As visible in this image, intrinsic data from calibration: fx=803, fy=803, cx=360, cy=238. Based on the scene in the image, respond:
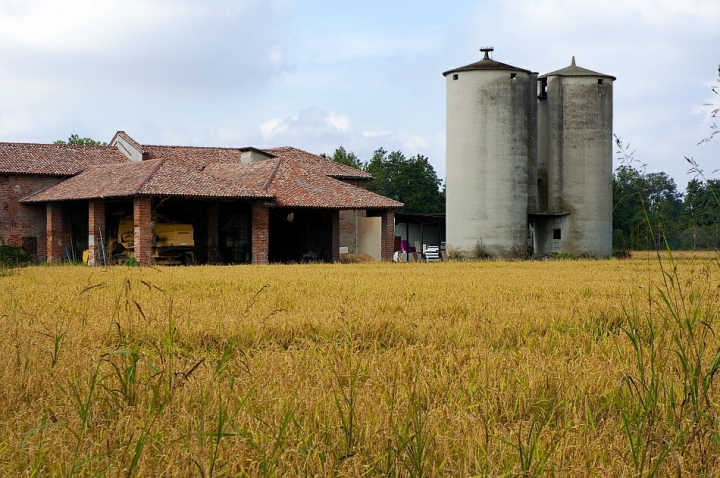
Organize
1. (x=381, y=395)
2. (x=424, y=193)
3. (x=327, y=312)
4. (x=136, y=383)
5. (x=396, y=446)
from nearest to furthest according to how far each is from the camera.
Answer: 1. (x=396, y=446)
2. (x=381, y=395)
3. (x=136, y=383)
4. (x=327, y=312)
5. (x=424, y=193)

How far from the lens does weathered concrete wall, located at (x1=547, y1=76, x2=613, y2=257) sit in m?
38.8

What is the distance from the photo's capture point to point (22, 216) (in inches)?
1459

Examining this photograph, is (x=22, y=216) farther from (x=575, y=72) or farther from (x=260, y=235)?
(x=575, y=72)

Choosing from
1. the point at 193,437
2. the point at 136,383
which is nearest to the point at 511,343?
the point at 136,383

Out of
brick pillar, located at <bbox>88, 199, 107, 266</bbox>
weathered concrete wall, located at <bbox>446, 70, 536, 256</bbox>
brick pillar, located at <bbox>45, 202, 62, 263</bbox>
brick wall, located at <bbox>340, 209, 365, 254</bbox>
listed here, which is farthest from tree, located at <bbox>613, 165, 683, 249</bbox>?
brick wall, located at <bbox>340, 209, 365, 254</bbox>

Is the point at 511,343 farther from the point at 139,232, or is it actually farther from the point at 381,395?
the point at 139,232

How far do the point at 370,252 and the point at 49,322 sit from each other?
30.5 meters

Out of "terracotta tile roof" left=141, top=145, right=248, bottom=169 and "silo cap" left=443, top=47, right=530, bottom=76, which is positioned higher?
"silo cap" left=443, top=47, right=530, bottom=76

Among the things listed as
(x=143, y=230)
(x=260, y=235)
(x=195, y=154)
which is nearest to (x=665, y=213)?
(x=143, y=230)

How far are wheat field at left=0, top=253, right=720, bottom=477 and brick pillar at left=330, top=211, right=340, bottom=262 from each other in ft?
86.0

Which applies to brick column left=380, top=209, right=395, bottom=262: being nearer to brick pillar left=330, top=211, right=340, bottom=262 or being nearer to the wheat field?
brick pillar left=330, top=211, right=340, bottom=262

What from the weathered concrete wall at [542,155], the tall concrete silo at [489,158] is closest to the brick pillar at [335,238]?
the tall concrete silo at [489,158]

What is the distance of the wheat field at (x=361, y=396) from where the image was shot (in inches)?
142

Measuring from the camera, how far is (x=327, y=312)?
9648 mm
